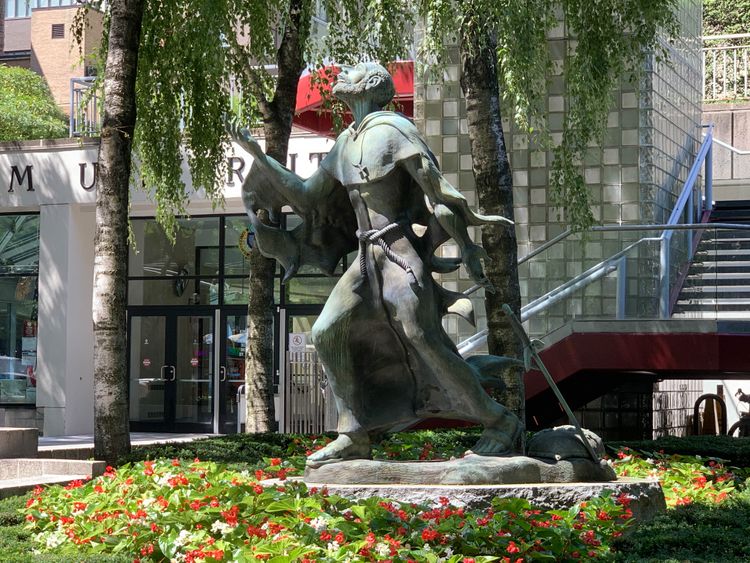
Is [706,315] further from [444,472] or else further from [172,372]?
[172,372]

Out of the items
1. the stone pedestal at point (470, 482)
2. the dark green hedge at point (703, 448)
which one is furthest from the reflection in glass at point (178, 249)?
the stone pedestal at point (470, 482)

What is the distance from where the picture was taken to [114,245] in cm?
1177

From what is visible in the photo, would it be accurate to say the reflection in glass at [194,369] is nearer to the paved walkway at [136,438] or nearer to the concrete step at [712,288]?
the paved walkway at [136,438]

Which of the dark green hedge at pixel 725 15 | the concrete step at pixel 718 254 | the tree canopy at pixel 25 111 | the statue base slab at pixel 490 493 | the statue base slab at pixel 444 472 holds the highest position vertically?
the dark green hedge at pixel 725 15

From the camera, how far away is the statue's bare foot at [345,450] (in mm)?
7750

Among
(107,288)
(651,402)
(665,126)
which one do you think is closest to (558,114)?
(665,126)

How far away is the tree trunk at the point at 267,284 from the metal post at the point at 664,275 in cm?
452

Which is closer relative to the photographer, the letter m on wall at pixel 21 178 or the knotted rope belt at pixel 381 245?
the knotted rope belt at pixel 381 245

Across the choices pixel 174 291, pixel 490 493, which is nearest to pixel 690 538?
pixel 490 493

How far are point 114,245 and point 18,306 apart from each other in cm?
1352

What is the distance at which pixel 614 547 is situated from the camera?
6922 millimetres

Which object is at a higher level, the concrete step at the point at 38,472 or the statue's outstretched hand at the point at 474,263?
the statue's outstretched hand at the point at 474,263

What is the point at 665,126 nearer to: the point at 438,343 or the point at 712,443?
the point at 712,443

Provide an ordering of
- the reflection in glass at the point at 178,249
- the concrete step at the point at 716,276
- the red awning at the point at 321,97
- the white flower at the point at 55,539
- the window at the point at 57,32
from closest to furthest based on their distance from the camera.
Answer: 1. the white flower at the point at 55,539
2. the concrete step at the point at 716,276
3. the red awning at the point at 321,97
4. the reflection in glass at the point at 178,249
5. the window at the point at 57,32
